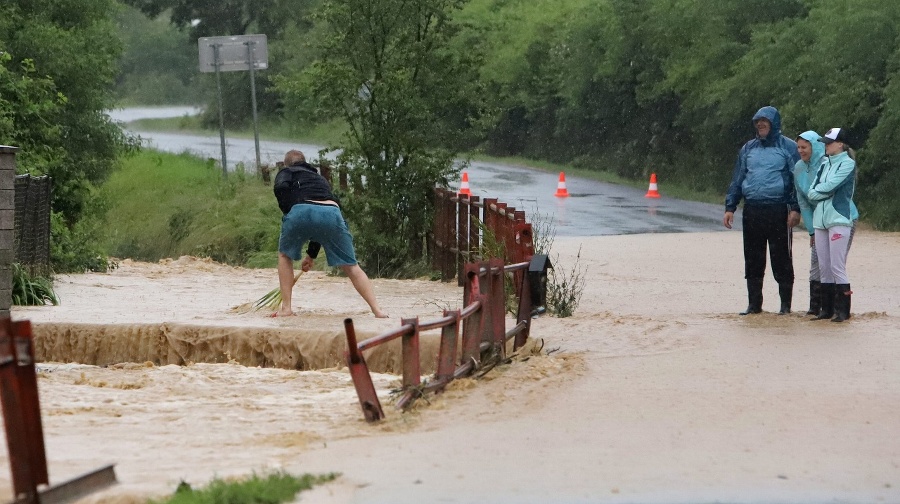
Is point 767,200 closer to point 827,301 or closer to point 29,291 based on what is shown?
point 827,301

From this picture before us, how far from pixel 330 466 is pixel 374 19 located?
10.4m

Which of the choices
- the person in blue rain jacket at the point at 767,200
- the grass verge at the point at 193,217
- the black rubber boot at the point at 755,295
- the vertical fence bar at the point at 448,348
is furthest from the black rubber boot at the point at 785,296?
the grass verge at the point at 193,217

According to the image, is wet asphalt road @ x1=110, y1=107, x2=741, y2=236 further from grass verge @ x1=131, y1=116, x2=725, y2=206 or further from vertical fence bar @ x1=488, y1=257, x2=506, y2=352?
vertical fence bar @ x1=488, y1=257, x2=506, y2=352

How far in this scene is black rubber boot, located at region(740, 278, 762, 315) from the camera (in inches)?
473

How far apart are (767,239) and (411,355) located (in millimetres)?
4917

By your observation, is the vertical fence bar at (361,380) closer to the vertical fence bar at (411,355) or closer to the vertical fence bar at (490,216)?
the vertical fence bar at (411,355)

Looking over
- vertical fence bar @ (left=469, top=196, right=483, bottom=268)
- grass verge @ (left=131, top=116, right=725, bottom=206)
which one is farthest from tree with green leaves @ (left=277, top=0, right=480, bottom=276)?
vertical fence bar @ (left=469, top=196, right=483, bottom=268)

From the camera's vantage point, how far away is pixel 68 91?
22.8 meters

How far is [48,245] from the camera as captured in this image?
49.6 feet

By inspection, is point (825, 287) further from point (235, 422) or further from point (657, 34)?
point (657, 34)

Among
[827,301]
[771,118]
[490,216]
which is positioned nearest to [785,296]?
[827,301]

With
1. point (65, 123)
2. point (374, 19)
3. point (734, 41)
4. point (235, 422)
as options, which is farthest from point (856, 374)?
point (734, 41)

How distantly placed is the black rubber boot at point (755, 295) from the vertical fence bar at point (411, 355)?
4739 mm

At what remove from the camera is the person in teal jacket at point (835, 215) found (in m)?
11.4
